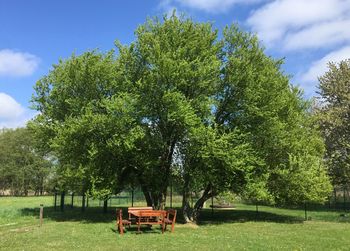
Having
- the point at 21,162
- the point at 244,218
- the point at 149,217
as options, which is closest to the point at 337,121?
the point at 244,218

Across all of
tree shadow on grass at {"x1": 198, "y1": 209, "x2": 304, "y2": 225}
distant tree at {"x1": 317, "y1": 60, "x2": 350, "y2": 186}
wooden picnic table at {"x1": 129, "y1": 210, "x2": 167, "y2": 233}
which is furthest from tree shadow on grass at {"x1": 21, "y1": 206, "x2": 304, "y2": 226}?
distant tree at {"x1": 317, "y1": 60, "x2": 350, "y2": 186}

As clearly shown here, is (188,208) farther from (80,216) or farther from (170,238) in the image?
(80,216)

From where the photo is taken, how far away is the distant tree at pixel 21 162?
283 ft

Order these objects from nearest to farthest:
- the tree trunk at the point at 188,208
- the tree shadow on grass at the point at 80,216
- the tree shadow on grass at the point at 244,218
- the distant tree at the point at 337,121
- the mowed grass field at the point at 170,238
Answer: the mowed grass field at the point at 170,238
the tree trunk at the point at 188,208
the tree shadow on grass at the point at 80,216
the tree shadow on grass at the point at 244,218
the distant tree at the point at 337,121

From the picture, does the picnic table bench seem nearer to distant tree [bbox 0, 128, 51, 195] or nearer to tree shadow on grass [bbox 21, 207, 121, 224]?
tree shadow on grass [bbox 21, 207, 121, 224]

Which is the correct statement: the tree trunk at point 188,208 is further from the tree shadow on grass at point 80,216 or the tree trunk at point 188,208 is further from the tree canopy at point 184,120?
the tree shadow on grass at point 80,216

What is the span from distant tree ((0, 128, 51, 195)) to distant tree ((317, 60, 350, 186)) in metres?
62.3

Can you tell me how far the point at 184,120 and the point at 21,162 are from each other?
247ft

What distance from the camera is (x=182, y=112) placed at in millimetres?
21062

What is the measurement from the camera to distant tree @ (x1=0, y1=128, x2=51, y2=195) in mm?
86125

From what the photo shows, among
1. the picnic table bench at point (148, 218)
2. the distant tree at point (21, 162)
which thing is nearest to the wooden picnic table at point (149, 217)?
the picnic table bench at point (148, 218)

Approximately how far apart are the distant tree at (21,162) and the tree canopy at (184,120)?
63678 millimetres

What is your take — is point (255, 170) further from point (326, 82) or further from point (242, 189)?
point (326, 82)

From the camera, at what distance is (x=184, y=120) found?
21.2 meters
